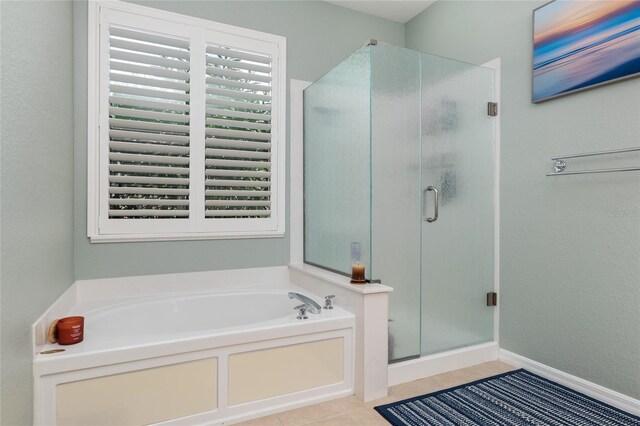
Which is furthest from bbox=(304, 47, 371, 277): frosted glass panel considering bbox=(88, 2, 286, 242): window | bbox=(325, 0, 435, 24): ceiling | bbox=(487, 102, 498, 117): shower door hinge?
bbox=(487, 102, 498, 117): shower door hinge

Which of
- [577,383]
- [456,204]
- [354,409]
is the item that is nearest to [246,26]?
[456,204]

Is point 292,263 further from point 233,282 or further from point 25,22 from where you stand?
point 25,22

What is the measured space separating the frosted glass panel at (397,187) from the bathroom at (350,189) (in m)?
0.22

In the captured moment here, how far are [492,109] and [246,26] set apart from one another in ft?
6.25

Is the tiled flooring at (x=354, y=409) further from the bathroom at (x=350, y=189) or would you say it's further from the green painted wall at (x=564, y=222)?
the green painted wall at (x=564, y=222)

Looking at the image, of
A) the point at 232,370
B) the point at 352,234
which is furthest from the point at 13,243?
the point at 352,234

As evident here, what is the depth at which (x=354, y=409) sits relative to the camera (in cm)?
199

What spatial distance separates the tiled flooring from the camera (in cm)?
186

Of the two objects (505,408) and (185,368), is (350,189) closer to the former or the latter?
(185,368)

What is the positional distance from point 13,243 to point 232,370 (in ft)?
3.47

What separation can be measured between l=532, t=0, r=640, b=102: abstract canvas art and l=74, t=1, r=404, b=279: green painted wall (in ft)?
4.89

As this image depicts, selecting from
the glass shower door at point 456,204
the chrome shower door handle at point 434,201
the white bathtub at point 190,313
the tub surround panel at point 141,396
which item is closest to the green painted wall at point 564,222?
the glass shower door at point 456,204

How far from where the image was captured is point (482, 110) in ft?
8.75

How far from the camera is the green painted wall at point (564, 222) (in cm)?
196
